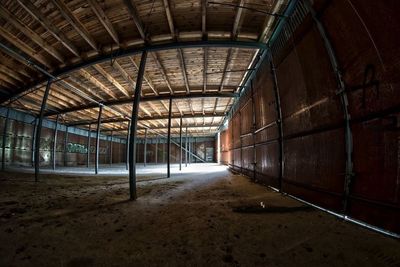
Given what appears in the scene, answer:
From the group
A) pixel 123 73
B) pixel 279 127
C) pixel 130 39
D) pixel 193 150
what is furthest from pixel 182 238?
pixel 193 150

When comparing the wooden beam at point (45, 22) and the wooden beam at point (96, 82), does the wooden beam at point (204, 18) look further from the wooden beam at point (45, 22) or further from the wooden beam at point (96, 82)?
the wooden beam at point (96, 82)

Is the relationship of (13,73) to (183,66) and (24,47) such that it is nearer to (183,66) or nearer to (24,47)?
(24,47)

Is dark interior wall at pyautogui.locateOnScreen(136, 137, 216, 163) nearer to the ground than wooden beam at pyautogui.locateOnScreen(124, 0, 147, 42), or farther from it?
nearer to the ground

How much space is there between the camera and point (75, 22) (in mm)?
4254

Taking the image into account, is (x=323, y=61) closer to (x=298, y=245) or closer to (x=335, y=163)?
(x=335, y=163)

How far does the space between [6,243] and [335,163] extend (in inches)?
189

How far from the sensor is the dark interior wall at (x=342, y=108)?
203 cm

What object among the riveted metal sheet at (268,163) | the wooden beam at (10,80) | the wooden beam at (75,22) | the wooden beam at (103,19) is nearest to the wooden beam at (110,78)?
the wooden beam at (75,22)

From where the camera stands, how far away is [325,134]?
3.01 m

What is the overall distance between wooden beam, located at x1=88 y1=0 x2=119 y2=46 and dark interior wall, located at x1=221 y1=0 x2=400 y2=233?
4557mm

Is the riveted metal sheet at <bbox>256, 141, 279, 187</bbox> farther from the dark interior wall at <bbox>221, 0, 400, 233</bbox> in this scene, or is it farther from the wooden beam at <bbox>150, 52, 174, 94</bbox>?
the wooden beam at <bbox>150, 52, 174, 94</bbox>

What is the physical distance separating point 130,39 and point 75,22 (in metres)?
1.33

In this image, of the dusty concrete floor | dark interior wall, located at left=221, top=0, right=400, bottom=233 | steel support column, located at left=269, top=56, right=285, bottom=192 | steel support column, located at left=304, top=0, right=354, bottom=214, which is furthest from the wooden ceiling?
the dusty concrete floor

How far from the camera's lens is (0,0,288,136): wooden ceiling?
401cm
